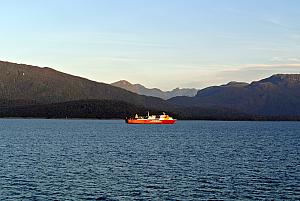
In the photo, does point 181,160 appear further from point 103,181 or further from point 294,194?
point 294,194

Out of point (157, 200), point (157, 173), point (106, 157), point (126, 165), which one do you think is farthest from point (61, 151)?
point (157, 200)

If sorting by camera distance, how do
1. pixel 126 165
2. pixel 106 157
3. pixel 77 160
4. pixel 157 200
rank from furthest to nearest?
1. pixel 106 157
2. pixel 77 160
3. pixel 126 165
4. pixel 157 200

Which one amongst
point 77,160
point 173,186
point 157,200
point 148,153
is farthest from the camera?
point 148,153

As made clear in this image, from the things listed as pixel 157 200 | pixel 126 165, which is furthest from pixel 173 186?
pixel 126 165

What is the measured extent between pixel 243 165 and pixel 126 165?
22179mm

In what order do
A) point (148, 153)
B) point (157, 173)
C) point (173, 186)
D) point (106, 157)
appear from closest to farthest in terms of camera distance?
1. point (173, 186)
2. point (157, 173)
3. point (106, 157)
4. point (148, 153)

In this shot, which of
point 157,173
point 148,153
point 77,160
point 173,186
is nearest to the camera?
point 173,186

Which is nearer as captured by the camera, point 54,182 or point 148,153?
point 54,182

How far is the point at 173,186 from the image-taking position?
6712 centimetres

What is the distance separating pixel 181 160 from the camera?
98.9m

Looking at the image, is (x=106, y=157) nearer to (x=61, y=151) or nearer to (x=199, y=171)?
(x=61, y=151)

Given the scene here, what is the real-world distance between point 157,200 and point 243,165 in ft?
123

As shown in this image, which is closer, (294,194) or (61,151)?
(294,194)

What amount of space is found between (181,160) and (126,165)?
14.6m
